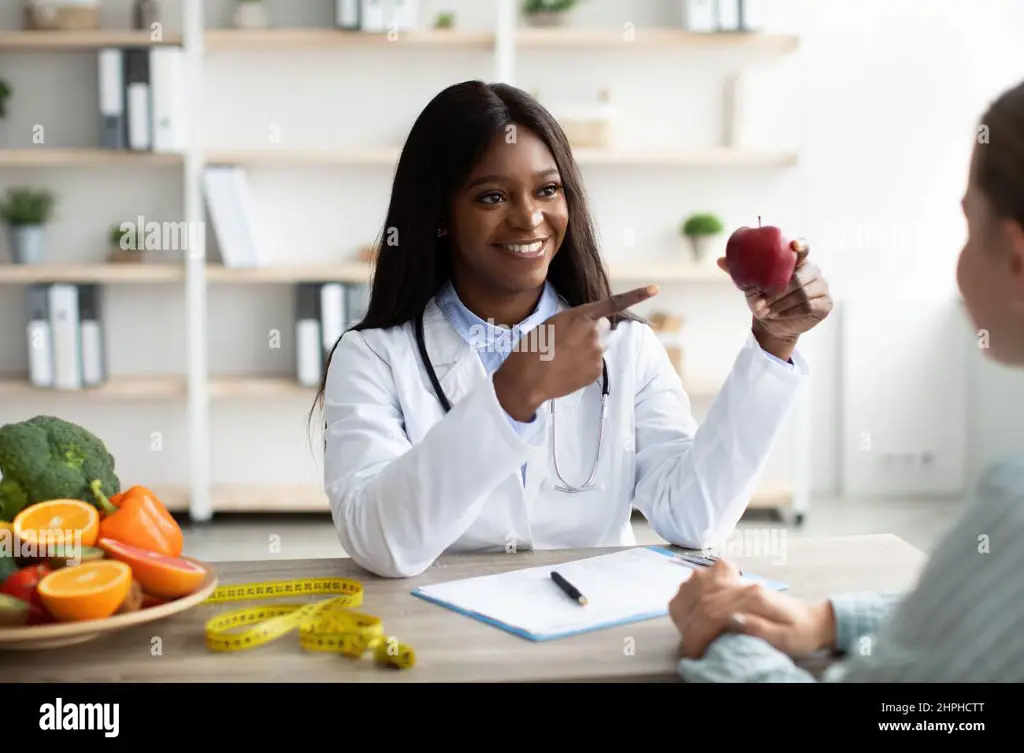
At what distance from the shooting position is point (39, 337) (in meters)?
3.98

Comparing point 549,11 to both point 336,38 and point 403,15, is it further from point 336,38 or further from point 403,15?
point 336,38

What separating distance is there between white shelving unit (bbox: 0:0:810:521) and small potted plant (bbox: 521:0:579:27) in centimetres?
7

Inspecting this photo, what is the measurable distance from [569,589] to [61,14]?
3664mm

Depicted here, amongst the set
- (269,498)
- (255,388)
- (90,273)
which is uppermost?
(90,273)

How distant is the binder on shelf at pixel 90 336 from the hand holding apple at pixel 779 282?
3.11 meters

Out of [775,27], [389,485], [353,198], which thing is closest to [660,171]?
[775,27]

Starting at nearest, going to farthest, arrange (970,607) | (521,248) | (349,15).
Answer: (970,607)
(521,248)
(349,15)

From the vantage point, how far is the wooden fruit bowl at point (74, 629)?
101 cm

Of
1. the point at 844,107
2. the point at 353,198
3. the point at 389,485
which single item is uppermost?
the point at 844,107

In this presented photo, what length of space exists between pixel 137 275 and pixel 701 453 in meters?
2.94

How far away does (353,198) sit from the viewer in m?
4.25

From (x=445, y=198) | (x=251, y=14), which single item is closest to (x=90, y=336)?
(x=251, y=14)

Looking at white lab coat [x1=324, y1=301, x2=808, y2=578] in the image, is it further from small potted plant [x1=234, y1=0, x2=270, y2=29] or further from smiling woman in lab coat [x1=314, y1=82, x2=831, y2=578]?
small potted plant [x1=234, y1=0, x2=270, y2=29]
